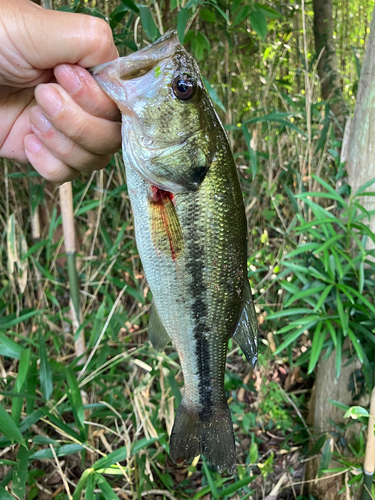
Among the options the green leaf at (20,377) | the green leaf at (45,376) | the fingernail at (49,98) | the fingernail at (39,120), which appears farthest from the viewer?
the green leaf at (45,376)

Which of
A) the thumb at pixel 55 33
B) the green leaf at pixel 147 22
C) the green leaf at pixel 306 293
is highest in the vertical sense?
the green leaf at pixel 147 22

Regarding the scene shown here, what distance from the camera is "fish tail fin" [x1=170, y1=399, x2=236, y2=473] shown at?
3.59 ft

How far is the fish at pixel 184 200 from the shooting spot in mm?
859

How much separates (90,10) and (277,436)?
2.55 m

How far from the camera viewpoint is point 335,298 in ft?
5.26

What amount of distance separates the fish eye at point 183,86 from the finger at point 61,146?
1.30 feet

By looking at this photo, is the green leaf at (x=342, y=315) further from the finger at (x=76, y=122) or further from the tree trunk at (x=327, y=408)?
A: the finger at (x=76, y=122)

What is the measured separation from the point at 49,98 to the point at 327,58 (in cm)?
297

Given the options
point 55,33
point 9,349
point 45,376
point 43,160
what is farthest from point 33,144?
point 45,376

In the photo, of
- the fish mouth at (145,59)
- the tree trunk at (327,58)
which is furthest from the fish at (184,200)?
the tree trunk at (327,58)

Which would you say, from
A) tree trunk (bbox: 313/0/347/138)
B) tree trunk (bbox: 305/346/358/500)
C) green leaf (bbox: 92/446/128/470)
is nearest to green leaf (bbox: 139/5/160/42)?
green leaf (bbox: 92/446/128/470)

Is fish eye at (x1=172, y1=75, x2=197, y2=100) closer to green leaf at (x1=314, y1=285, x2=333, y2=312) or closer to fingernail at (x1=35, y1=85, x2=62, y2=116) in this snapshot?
fingernail at (x1=35, y1=85, x2=62, y2=116)

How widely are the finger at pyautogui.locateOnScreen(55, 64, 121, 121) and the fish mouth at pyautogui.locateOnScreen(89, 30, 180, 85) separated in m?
0.10

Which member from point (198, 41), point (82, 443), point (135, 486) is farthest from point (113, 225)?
point (135, 486)
